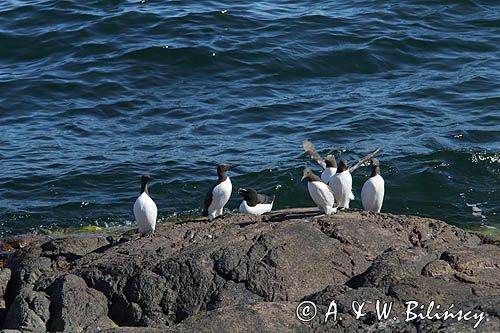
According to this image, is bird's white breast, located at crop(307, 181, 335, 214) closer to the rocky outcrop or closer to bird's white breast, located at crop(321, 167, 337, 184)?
the rocky outcrop

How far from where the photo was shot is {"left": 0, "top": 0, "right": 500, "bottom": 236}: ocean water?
19.3 m

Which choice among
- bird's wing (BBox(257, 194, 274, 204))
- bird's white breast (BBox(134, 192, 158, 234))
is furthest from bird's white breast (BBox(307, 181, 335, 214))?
bird's white breast (BBox(134, 192, 158, 234))

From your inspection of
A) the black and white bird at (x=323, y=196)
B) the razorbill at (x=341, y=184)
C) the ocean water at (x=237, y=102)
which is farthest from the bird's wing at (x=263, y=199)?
the ocean water at (x=237, y=102)

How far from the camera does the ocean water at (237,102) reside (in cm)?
1930

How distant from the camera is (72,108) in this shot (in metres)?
24.5

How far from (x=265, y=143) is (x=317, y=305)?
12919 millimetres

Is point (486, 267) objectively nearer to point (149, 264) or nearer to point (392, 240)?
point (392, 240)

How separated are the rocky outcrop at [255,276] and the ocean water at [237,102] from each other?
5756 millimetres

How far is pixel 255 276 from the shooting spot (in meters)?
10.8

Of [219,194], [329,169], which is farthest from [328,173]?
[219,194]

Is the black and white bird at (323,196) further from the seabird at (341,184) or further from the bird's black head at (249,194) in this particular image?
the bird's black head at (249,194)

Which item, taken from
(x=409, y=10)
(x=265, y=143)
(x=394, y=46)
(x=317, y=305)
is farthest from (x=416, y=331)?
(x=409, y=10)

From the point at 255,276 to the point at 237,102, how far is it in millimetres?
13888

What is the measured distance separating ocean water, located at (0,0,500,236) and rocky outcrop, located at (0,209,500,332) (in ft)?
18.9
